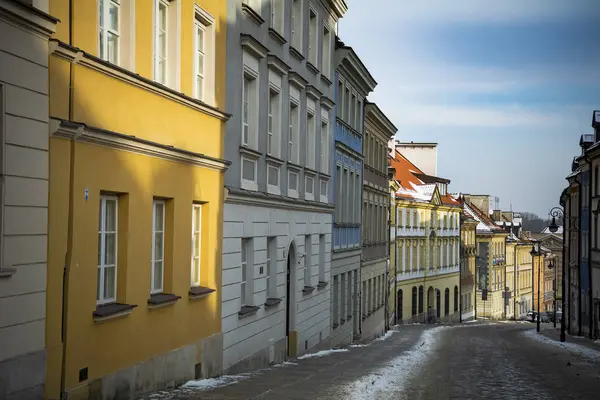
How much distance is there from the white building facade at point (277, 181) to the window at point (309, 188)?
29 millimetres

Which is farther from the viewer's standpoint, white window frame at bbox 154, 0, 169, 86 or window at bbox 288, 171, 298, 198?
window at bbox 288, 171, 298, 198

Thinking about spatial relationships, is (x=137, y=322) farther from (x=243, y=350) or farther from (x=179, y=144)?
(x=243, y=350)

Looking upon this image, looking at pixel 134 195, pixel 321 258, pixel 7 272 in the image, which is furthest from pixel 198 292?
pixel 321 258

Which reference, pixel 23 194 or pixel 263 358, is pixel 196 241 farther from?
pixel 23 194

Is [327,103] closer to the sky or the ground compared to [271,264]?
closer to the sky

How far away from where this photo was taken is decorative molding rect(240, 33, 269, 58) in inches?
690

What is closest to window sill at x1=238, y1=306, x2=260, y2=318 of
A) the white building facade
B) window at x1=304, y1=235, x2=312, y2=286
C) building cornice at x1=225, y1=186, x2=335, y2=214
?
the white building facade

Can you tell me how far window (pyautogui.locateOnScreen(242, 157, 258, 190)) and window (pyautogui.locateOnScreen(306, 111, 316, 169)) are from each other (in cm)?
634

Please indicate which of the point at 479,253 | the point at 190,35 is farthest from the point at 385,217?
the point at 479,253

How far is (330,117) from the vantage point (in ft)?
94.1

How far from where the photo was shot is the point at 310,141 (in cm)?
2559

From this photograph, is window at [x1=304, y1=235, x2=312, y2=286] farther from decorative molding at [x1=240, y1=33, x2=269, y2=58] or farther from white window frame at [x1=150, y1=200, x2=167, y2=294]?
white window frame at [x1=150, y1=200, x2=167, y2=294]

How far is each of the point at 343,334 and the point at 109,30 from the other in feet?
74.3

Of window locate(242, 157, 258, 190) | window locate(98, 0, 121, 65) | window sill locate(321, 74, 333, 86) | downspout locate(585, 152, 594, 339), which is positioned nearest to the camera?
window locate(98, 0, 121, 65)
